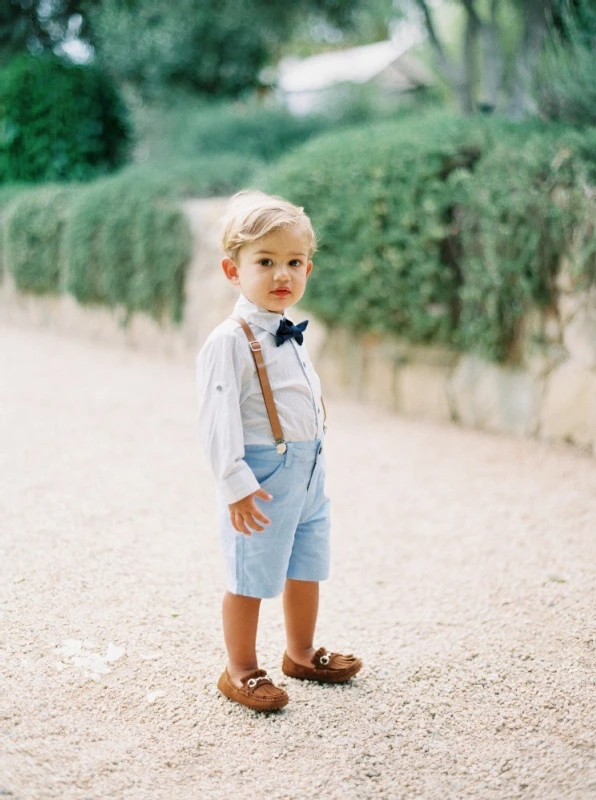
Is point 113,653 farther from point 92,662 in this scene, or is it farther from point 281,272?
point 281,272

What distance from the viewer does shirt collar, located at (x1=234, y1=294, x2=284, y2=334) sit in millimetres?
2141

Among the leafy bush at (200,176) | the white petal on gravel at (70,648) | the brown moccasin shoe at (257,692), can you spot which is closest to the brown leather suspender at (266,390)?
the brown moccasin shoe at (257,692)

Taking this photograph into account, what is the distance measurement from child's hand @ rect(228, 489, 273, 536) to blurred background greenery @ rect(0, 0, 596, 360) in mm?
2972

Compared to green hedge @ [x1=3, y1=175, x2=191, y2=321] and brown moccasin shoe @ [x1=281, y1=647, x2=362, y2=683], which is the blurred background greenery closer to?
green hedge @ [x1=3, y1=175, x2=191, y2=321]

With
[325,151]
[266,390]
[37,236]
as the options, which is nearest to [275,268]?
[266,390]

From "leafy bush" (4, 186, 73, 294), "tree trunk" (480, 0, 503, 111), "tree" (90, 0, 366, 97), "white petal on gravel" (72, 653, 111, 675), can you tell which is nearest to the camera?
"white petal on gravel" (72, 653, 111, 675)

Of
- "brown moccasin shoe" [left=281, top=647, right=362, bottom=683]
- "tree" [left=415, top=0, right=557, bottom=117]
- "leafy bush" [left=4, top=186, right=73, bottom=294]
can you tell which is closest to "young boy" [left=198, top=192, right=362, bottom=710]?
"brown moccasin shoe" [left=281, top=647, right=362, bottom=683]

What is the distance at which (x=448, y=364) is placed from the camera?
539 centimetres

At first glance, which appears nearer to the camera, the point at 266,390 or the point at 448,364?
the point at 266,390

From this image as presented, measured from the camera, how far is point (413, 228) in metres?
5.13

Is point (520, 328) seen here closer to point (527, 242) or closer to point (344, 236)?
point (527, 242)

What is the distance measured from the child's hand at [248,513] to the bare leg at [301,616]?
12.3 inches

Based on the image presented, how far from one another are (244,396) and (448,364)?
350cm

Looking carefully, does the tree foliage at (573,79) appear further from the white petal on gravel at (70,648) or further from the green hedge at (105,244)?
the white petal on gravel at (70,648)
